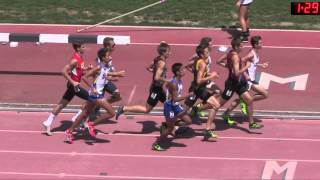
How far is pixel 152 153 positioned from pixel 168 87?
1217 mm

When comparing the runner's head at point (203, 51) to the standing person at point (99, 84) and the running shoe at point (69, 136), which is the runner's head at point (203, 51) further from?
the running shoe at point (69, 136)

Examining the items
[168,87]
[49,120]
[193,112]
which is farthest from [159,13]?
[168,87]

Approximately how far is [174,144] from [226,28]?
829cm

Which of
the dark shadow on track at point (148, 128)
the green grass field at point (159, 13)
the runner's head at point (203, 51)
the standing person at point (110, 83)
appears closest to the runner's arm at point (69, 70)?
the standing person at point (110, 83)

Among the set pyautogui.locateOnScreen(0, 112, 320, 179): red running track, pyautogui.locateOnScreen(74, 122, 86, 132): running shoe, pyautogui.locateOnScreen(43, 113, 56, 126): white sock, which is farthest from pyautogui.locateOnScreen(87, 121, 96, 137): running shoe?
pyautogui.locateOnScreen(43, 113, 56, 126): white sock

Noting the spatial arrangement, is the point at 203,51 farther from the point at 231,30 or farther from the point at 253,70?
the point at 231,30

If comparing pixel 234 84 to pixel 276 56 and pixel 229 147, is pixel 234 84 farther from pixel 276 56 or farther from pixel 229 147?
pixel 276 56

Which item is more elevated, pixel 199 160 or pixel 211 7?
pixel 211 7

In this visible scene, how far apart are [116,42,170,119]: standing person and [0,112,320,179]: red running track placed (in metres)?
0.52

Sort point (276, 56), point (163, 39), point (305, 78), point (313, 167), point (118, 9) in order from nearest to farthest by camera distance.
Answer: point (313, 167), point (305, 78), point (276, 56), point (163, 39), point (118, 9)

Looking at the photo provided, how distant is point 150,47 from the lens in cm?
1856

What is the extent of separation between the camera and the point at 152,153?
40.2 ft

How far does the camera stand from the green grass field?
2120 centimetres

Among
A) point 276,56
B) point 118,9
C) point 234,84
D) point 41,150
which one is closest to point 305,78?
point 276,56
